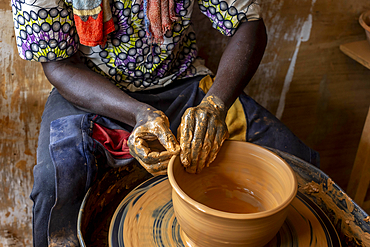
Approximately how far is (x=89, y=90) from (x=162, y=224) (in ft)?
1.90

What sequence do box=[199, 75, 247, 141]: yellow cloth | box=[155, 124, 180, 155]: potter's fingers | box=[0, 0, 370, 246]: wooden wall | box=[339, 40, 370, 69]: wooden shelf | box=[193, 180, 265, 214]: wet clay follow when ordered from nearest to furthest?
box=[155, 124, 180, 155]: potter's fingers < box=[193, 180, 265, 214]: wet clay < box=[199, 75, 247, 141]: yellow cloth < box=[0, 0, 370, 246]: wooden wall < box=[339, 40, 370, 69]: wooden shelf

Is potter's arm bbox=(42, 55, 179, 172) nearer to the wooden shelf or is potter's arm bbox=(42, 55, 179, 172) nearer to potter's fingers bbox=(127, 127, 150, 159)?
potter's fingers bbox=(127, 127, 150, 159)

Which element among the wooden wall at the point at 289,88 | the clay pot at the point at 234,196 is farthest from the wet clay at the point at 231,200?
the wooden wall at the point at 289,88

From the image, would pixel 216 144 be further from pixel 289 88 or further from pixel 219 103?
pixel 289 88

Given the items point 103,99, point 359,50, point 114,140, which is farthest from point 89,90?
point 359,50

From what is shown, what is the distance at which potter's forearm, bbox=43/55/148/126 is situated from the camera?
1.25 m

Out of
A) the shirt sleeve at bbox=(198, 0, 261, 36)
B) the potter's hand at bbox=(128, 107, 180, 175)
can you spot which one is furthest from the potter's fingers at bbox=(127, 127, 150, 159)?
the shirt sleeve at bbox=(198, 0, 261, 36)

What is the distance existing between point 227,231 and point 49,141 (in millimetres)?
721

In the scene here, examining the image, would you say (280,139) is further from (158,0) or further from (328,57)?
(328,57)

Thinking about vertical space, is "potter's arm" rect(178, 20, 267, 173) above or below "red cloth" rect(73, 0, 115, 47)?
below

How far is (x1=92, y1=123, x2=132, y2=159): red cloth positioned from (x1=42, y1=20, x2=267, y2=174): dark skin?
0.19 ft

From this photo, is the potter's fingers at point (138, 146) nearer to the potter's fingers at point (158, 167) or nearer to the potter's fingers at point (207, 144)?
the potter's fingers at point (158, 167)

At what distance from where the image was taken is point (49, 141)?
3.97ft

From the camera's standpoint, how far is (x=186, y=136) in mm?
1057
